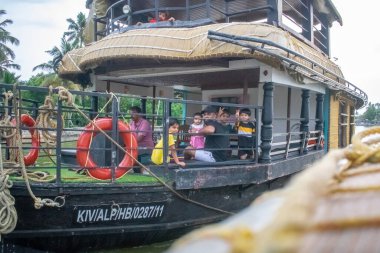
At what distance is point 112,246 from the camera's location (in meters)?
4.56

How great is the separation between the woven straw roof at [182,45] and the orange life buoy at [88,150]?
1.52 meters

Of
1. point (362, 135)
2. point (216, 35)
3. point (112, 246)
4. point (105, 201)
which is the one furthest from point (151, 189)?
point (362, 135)

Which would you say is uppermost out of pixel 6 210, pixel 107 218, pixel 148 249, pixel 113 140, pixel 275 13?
pixel 275 13

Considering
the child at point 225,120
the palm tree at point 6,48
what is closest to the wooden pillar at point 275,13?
the child at point 225,120

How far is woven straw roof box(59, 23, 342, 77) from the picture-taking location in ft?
17.3

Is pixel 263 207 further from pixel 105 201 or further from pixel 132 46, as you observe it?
pixel 132 46

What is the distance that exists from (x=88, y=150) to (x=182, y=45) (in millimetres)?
2149

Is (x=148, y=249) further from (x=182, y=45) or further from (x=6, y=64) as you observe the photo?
(x=6, y=64)

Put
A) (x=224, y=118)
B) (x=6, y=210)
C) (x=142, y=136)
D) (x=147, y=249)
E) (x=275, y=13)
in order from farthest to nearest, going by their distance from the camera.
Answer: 1. (x=275, y=13)
2. (x=142, y=136)
3. (x=224, y=118)
4. (x=147, y=249)
5. (x=6, y=210)

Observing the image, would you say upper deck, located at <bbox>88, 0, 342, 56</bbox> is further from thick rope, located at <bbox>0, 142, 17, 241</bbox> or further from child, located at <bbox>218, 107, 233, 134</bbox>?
thick rope, located at <bbox>0, 142, 17, 241</bbox>

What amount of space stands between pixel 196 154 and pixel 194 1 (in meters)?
3.85

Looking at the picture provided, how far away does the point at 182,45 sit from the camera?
5.57 m

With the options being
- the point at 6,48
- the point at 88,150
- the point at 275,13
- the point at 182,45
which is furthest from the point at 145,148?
the point at 6,48

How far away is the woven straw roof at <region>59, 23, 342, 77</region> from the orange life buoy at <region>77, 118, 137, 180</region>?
4.98 feet
